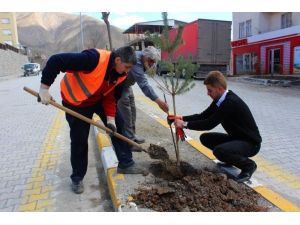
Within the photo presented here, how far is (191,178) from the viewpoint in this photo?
11.7ft

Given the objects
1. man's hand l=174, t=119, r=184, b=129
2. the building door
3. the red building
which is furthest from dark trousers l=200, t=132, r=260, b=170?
the building door

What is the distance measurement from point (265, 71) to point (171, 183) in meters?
20.9

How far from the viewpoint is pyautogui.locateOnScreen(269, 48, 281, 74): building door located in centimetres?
2142

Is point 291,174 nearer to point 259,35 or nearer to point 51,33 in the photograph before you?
point 259,35

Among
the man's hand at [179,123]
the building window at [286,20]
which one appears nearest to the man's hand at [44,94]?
the man's hand at [179,123]

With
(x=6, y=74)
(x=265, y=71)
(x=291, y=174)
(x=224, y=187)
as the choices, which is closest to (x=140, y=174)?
(x=224, y=187)

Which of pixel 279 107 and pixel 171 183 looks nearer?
pixel 171 183

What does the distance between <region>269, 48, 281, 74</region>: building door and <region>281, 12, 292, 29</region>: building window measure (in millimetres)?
1900

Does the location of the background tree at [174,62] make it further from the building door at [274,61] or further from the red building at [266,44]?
the building door at [274,61]

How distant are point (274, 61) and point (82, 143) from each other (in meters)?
20.4

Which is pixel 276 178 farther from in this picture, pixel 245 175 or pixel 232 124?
pixel 232 124

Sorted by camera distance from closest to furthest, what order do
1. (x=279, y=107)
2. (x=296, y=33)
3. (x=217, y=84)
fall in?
(x=217, y=84) → (x=279, y=107) → (x=296, y=33)

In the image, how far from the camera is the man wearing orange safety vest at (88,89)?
10.8 feet

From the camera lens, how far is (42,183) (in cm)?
416
